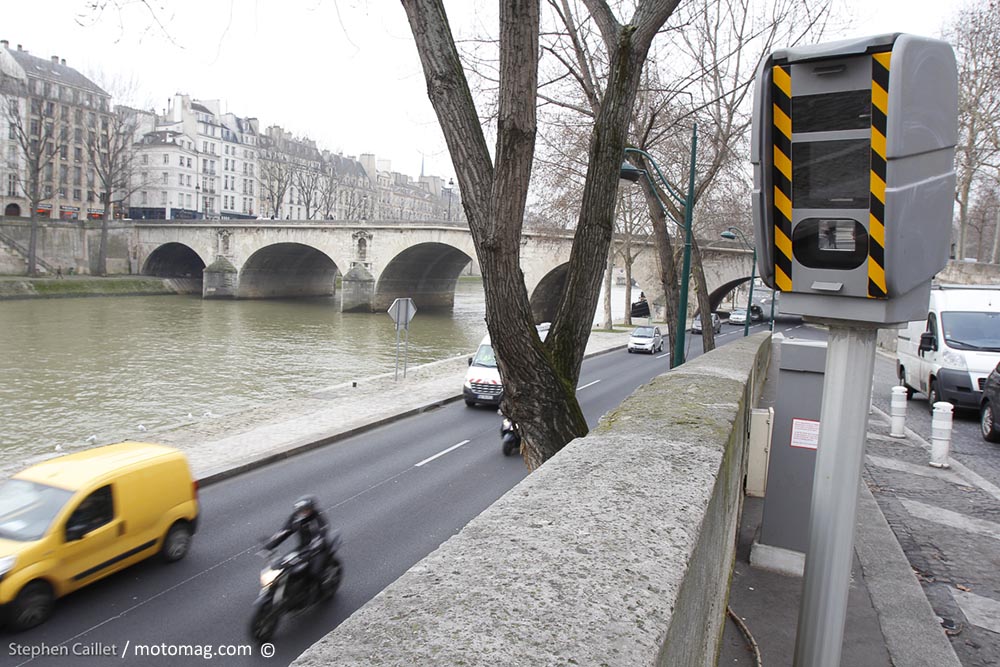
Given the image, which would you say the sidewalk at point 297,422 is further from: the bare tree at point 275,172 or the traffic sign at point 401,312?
the bare tree at point 275,172

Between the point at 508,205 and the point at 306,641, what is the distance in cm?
437

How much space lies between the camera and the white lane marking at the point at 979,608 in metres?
4.75

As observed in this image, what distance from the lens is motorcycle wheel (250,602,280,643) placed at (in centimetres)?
643

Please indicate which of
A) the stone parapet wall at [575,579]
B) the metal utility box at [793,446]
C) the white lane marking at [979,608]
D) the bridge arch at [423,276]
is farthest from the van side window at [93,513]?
the bridge arch at [423,276]

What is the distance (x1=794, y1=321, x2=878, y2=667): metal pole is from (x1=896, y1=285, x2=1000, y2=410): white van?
1200 centimetres

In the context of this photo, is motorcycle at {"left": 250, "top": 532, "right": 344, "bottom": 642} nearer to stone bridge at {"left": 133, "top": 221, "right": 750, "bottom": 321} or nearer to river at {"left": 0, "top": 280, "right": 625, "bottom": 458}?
river at {"left": 0, "top": 280, "right": 625, "bottom": 458}

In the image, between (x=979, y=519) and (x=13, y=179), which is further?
(x=13, y=179)

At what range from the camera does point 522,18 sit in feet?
15.5

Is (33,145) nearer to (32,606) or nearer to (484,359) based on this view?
(484,359)

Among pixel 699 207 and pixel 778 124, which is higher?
pixel 699 207

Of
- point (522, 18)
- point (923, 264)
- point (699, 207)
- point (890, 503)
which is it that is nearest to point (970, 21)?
point (699, 207)

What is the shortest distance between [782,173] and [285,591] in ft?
18.7

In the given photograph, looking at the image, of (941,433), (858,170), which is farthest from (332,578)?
(941,433)

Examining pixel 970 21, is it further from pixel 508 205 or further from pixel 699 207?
pixel 508 205
